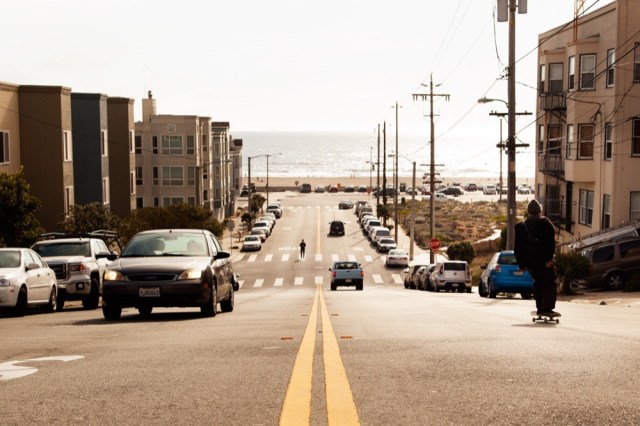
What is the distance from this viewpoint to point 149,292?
1542 centimetres

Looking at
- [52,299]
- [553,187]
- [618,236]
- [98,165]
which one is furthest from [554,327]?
[98,165]

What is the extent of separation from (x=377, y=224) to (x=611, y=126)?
5143 cm

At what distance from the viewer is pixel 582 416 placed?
5953 millimetres

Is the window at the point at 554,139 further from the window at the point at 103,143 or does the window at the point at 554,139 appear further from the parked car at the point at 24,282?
the parked car at the point at 24,282

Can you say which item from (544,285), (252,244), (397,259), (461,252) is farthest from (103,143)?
(544,285)

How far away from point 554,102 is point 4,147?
29.3 m

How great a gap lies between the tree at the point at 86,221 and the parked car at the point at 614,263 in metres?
24.4

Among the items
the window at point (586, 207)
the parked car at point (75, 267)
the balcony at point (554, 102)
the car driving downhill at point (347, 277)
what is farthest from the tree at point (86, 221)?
the window at point (586, 207)

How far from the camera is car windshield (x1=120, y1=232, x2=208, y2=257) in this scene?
1661cm

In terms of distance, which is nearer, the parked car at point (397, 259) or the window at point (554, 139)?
the window at point (554, 139)

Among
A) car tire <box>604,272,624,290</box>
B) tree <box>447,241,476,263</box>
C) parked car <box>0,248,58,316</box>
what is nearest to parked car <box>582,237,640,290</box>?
car tire <box>604,272,624,290</box>

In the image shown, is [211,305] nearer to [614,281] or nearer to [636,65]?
[614,281]

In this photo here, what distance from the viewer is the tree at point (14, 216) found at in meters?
31.8

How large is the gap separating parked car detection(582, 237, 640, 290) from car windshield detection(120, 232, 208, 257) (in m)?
21.5
